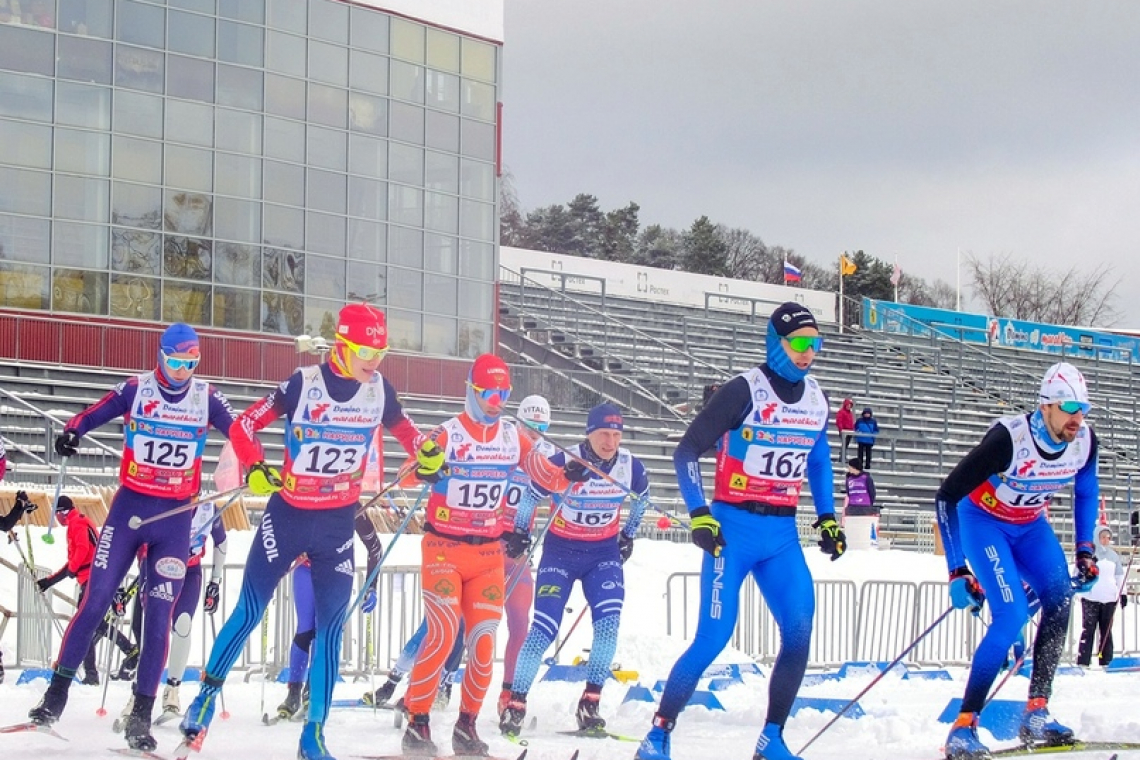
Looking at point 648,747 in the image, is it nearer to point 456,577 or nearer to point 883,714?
point 456,577

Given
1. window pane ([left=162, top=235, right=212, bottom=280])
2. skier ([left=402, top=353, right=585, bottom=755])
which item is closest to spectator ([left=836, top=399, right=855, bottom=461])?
window pane ([left=162, top=235, right=212, bottom=280])

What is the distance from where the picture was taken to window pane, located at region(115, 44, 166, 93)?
27.8 m

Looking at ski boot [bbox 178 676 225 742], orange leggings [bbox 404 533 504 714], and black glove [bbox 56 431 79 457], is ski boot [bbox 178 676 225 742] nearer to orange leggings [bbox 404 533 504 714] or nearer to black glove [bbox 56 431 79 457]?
orange leggings [bbox 404 533 504 714]

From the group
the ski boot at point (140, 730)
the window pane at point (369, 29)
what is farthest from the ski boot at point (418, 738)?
the window pane at point (369, 29)

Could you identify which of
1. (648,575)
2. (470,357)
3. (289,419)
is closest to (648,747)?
(289,419)

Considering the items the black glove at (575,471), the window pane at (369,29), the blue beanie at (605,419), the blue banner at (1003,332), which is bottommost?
the black glove at (575,471)

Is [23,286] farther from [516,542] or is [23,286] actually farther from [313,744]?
[313,744]

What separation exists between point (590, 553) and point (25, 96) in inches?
795

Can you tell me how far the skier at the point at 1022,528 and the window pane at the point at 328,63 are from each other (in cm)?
2402

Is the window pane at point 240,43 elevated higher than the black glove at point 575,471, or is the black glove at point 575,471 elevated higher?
the window pane at point 240,43

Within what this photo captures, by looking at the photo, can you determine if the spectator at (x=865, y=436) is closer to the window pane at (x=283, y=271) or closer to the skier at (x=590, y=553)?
the window pane at (x=283, y=271)

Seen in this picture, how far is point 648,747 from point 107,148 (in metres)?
22.7

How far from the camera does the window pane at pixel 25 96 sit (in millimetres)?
26594

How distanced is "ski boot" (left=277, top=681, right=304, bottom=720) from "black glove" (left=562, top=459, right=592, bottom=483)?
2.36m
